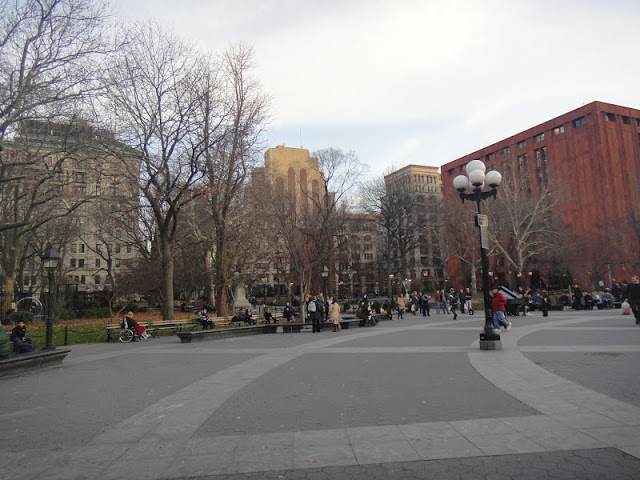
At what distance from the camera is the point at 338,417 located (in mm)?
5559

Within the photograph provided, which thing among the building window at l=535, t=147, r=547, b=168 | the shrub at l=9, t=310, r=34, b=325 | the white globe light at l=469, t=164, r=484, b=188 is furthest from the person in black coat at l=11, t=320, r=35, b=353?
the building window at l=535, t=147, r=547, b=168

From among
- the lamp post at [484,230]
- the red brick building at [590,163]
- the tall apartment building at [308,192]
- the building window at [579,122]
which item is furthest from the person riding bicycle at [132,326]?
the building window at [579,122]

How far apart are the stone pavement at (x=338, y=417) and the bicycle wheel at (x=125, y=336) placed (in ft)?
21.3

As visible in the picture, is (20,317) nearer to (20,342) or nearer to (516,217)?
(20,342)

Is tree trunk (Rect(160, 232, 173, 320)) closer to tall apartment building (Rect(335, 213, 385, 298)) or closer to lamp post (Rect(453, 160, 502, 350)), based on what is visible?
lamp post (Rect(453, 160, 502, 350))

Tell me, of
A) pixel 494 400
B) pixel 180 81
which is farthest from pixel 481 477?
pixel 180 81

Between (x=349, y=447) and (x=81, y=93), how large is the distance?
15.4 meters

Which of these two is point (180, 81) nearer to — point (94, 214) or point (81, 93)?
point (81, 93)

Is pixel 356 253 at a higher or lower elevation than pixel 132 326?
higher

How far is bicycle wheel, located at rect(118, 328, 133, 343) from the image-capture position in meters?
16.9

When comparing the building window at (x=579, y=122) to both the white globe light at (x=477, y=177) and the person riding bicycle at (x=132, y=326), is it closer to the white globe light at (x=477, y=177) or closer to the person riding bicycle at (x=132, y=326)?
the white globe light at (x=477, y=177)

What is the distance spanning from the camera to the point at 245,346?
13961 millimetres

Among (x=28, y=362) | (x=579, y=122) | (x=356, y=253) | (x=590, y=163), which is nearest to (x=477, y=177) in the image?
(x=28, y=362)

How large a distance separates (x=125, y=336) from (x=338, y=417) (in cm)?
1402
